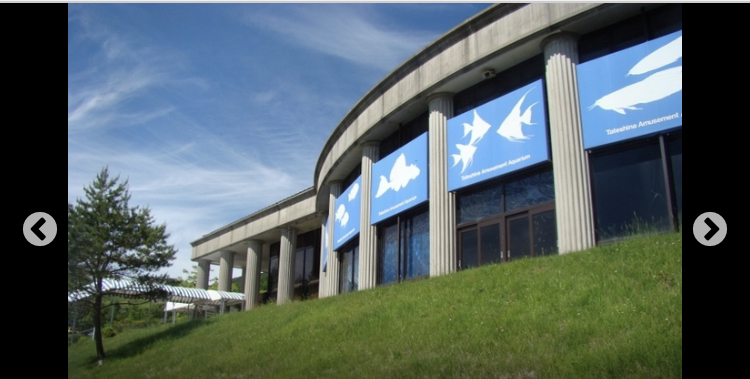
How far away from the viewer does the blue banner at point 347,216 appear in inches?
1204

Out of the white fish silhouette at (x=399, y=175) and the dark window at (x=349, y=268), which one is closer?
the white fish silhouette at (x=399, y=175)

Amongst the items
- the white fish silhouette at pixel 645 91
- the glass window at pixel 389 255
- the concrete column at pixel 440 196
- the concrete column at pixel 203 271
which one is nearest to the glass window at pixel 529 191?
the concrete column at pixel 440 196

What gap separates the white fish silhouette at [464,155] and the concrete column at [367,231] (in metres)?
6.42

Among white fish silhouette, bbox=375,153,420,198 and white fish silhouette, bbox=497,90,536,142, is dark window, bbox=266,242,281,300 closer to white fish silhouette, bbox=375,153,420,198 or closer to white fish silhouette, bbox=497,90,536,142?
white fish silhouette, bbox=375,153,420,198

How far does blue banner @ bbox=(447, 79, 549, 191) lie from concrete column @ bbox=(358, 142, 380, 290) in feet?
20.0

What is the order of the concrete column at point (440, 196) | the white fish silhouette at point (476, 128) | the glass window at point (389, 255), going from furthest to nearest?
the glass window at point (389, 255) → the concrete column at point (440, 196) → the white fish silhouette at point (476, 128)

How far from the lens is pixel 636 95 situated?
18172 mm

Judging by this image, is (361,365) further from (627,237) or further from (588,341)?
(627,237)

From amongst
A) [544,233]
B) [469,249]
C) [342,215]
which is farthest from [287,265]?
[544,233]

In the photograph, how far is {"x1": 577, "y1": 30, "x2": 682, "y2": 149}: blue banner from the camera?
1745 centimetres

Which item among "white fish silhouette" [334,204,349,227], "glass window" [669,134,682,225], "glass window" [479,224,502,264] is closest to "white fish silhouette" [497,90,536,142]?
"glass window" [479,224,502,264]

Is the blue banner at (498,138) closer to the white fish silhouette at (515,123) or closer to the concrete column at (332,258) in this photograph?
the white fish silhouette at (515,123)
